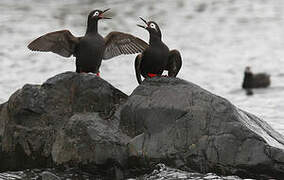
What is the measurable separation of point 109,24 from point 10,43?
15.7 feet

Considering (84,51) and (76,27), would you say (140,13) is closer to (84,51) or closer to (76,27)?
(76,27)

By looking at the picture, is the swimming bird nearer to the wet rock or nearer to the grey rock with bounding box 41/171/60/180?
the wet rock

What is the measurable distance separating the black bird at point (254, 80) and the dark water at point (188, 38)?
26 centimetres

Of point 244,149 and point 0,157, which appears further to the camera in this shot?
point 0,157

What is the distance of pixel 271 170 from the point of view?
8.36m

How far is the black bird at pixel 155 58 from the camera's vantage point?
380 inches

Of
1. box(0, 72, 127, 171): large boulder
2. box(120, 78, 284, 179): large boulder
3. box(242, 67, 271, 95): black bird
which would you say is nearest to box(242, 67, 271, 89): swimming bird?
box(242, 67, 271, 95): black bird

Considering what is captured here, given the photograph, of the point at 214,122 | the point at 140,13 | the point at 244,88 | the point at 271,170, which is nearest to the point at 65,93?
the point at 214,122

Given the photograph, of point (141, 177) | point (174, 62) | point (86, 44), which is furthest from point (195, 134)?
point (86, 44)

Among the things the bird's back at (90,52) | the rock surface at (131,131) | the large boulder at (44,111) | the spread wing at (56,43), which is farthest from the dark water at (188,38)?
the large boulder at (44,111)

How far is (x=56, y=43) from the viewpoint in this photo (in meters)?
10.6

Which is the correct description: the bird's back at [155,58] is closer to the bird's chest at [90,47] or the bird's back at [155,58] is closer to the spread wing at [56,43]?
the bird's chest at [90,47]

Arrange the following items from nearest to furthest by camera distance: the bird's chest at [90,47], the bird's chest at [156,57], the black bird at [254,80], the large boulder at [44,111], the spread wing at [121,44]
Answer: the large boulder at [44,111] < the bird's chest at [156,57] < the bird's chest at [90,47] < the spread wing at [121,44] < the black bird at [254,80]

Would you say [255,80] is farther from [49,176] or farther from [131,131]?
[49,176]
